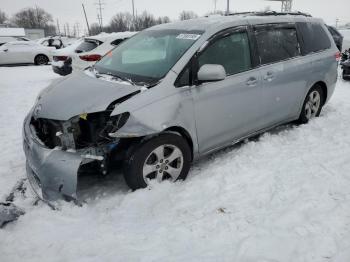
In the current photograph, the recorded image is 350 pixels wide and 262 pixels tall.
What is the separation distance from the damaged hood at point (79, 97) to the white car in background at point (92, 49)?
5.72 meters

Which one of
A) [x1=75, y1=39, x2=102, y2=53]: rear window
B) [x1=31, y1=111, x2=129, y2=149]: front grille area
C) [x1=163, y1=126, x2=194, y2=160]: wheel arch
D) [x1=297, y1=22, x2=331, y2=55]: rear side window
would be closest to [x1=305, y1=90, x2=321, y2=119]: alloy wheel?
[x1=297, y1=22, x2=331, y2=55]: rear side window

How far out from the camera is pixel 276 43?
4.65 meters

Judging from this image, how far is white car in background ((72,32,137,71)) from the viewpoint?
367 inches

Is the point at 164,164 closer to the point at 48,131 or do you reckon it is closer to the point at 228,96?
the point at 228,96

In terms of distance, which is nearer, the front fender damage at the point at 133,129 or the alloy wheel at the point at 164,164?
the front fender damage at the point at 133,129

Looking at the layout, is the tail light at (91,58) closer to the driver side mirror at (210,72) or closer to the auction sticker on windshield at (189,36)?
the auction sticker on windshield at (189,36)

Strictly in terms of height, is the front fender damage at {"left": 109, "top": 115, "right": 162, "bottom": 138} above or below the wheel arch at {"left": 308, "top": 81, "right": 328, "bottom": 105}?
above

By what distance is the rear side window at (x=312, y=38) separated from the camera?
512 centimetres

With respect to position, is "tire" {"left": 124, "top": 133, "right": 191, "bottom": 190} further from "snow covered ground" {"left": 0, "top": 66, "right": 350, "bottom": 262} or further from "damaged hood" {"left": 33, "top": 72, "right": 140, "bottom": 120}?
"damaged hood" {"left": 33, "top": 72, "right": 140, "bottom": 120}

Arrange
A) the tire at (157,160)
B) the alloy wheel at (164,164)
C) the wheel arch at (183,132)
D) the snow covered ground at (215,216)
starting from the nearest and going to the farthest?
the snow covered ground at (215,216), the tire at (157,160), the alloy wheel at (164,164), the wheel arch at (183,132)

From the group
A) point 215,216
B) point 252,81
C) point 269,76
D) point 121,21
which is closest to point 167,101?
point 215,216

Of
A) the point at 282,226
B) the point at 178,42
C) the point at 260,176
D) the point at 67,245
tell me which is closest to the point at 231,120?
the point at 260,176

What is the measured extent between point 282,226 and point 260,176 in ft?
3.05

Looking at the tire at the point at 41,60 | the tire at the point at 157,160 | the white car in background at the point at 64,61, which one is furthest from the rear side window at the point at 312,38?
the tire at the point at 41,60
